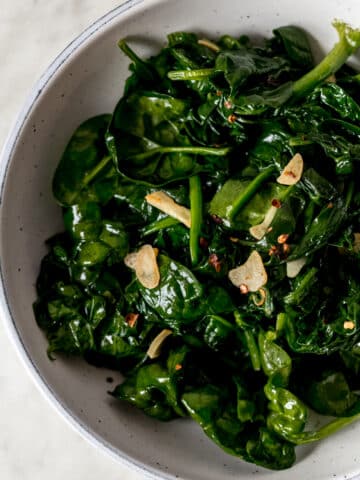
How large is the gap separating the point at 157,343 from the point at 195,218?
1.27 ft

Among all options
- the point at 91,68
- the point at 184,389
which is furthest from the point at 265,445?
the point at 91,68

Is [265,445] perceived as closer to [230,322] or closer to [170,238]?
[230,322]

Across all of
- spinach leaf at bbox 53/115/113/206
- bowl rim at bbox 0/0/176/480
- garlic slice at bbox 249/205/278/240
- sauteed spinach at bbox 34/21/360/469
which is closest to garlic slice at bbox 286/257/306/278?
sauteed spinach at bbox 34/21/360/469

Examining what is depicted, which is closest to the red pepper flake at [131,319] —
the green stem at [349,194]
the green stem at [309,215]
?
the green stem at [309,215]

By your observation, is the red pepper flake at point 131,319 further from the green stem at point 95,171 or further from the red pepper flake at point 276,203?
the red pepper flake at point 276,203

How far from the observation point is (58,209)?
6.84 feet

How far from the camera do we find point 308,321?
1954 millimetres

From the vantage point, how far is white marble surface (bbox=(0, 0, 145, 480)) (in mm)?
2377

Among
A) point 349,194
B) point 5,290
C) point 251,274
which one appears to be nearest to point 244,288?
point 251,274

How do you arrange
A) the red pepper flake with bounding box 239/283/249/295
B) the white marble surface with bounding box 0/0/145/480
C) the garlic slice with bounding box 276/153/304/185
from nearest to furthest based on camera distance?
the garlic slice with bounding box 276/153/304/185
the red pepper flake with bounding box 239/283/249/295
the white marble surface with bounding box 0/0/145/480

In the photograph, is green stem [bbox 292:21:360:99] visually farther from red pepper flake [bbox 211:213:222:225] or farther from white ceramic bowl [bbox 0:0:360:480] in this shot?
red pepper flake [bbox 211:213:222:225]

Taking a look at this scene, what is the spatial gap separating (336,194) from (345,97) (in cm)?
27

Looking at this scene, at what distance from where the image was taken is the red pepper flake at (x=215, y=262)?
1913mm

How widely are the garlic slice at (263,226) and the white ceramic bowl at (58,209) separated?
544 millimetres
